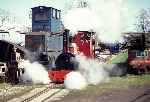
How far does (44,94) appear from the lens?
1931cm

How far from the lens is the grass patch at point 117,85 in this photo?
19764 mm

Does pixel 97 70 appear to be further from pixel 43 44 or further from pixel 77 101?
pixel 77 101

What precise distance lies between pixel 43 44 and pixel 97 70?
739 centimetres

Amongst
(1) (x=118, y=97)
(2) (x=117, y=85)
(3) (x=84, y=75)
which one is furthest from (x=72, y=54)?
(1) (x=118, y=97)

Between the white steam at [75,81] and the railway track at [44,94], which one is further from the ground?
the white steam at [75,81]

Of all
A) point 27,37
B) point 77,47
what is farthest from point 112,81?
point 27,37

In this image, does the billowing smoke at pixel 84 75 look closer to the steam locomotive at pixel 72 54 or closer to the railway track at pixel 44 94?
the steam locomotive at pixel 72 54

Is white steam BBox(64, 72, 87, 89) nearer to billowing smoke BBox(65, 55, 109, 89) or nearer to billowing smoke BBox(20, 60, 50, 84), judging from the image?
billowing smoke BBox(65, 55, 109, 89)

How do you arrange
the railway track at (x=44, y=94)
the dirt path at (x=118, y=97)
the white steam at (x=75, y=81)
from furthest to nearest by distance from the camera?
the white steam at (x=75, y=81) → the railway track at (x=44, y=94) → the dirt path at (x=118, y=97)

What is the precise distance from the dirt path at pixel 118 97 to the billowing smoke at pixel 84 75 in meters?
3.03

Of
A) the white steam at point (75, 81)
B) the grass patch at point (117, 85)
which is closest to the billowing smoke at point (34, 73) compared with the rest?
the white steam at point (75, 81)

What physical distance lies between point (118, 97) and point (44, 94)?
14.8ft

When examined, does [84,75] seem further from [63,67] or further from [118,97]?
[118,97]

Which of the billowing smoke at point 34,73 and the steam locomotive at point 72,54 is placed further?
the billowing smoke at point 34,73
